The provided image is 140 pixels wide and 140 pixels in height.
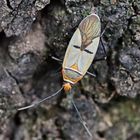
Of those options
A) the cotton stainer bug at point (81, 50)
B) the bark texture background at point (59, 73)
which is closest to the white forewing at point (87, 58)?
the cotton stainer bug at point (81, 50)

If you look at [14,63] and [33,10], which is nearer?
[33,10]

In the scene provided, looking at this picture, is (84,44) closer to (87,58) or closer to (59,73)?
(87,58)

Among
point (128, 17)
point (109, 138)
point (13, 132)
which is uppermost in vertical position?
point (128, 17)

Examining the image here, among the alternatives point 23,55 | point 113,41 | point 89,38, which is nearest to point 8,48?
point 23,55

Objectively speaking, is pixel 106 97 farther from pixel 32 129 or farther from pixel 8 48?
pixel 8 48

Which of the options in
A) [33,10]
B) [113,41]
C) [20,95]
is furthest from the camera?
[20,95]

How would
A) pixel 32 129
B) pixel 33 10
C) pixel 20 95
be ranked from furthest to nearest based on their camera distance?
pixel 32 129, pixel 20 95, pixel 33 10
